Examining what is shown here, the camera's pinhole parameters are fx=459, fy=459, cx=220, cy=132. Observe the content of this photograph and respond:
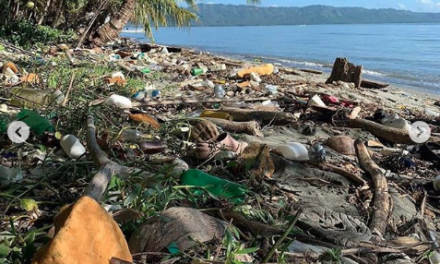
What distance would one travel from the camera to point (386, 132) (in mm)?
3447

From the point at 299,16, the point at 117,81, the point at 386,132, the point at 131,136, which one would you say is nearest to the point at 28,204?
the point at 131,136

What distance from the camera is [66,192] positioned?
1.91 metres

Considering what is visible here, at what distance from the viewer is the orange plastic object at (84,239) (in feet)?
3.90

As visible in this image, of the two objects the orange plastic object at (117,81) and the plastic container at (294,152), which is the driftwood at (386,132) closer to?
the plastic container at (294,152)

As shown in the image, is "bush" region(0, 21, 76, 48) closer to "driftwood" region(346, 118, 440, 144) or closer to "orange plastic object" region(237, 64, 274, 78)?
"orange plastic object" region(237, 64, 274, 78)

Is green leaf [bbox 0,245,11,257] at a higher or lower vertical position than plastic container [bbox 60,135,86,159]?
higher

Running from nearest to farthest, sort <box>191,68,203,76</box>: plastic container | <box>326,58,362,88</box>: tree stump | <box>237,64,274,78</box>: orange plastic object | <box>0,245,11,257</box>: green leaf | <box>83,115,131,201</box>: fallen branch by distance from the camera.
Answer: <box>0,245,11,257</box>: green leaf → <box>83,115,131,201</box>: fallen branch → <box>237,64,274,78</box>: orange plastic object → <box>191,68,203,76</box>: plastic container → <box>326,58,362,88</box>: tree stump

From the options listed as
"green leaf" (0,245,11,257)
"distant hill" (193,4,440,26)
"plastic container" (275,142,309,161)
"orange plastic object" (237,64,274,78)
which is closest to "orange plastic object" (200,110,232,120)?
"plastic container" (275,142,309,161)

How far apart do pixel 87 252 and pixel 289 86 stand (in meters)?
4.62

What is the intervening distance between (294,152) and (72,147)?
4.03 feet

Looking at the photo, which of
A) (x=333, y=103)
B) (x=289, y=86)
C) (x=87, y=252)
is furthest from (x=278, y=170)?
(x=289, y=86)

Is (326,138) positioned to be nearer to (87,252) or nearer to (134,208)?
(134,208)

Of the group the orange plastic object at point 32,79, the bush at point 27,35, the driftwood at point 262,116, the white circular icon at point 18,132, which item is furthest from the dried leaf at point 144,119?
the bush at point 27,35

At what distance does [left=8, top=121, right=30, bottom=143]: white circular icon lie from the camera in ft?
8.24
